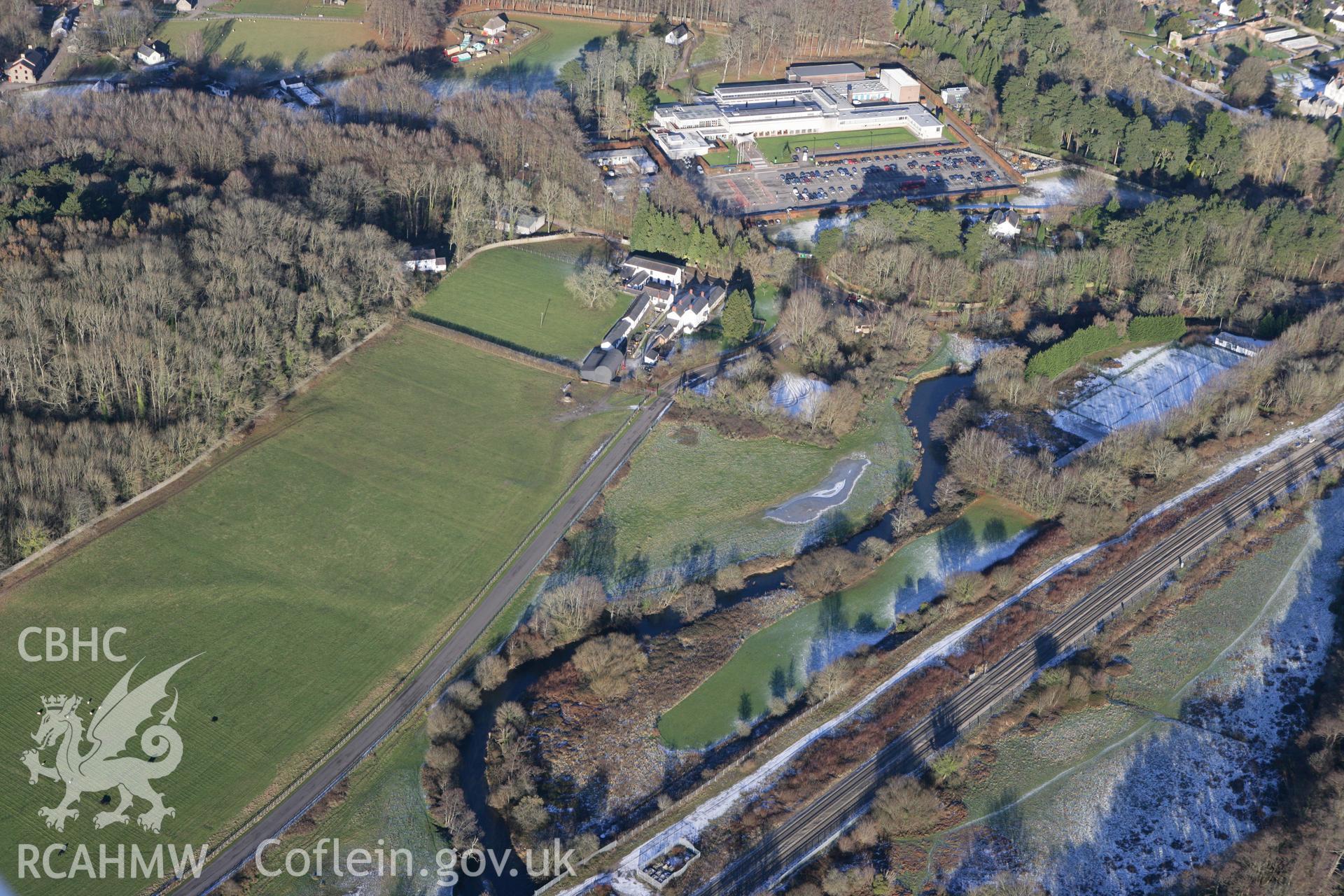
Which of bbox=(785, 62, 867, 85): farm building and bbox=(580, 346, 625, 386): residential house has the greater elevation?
bbox=(785, 62, 867, 85): farm building

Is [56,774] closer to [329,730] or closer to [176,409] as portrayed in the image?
[329,730]

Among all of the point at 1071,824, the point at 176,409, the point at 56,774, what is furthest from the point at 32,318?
the point at 1071,824

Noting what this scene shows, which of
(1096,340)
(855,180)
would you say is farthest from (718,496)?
(855,180)

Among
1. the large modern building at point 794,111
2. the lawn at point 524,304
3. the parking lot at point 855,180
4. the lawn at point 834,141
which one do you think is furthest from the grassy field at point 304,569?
the lawn at point 834,141

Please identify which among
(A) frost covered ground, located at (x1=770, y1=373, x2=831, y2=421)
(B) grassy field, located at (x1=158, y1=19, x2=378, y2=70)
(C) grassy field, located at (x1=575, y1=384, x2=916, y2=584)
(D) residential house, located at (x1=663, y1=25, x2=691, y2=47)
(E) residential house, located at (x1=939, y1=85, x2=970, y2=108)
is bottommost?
(C) grassy field, located at (x1=575, y1=384, x2=916, y2=584)

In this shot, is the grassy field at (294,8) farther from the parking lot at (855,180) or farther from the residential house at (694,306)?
the residential house at (694,306)

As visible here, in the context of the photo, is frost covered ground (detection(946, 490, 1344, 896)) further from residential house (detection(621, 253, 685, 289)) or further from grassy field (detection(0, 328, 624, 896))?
residential house (detection(621, 253, 685, 289))

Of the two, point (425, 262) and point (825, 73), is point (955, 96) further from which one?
point (425, 262)

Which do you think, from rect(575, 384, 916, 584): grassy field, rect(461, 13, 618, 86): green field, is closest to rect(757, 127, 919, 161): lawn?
rect(461, 13, 618, 86): green field
